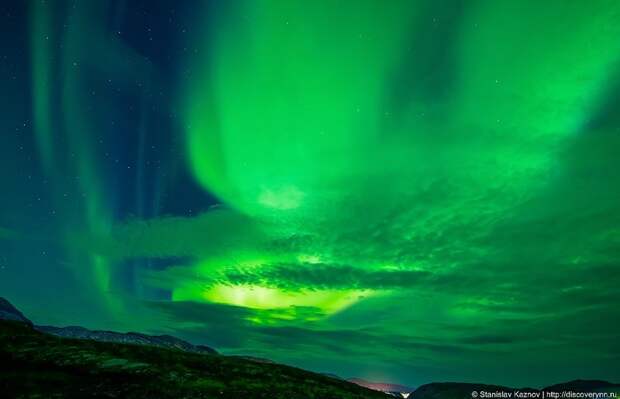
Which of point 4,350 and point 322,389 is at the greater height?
point 4,350

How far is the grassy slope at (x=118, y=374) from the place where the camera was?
34844 mm

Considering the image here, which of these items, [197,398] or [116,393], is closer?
[116,393]

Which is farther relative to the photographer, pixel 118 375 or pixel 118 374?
pixel 118 374

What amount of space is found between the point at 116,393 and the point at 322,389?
3382cm

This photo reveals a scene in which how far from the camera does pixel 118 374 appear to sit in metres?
42.3

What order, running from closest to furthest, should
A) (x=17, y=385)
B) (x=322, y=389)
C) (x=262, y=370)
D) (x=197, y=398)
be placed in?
(x=17, y=385)
(x=197, y=398)
(x=322, y=389)
(x=262, y=370)

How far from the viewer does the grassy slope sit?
34.8m

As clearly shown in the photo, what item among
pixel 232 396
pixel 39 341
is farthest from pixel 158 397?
pixel 39 341

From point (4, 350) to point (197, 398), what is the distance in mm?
28560

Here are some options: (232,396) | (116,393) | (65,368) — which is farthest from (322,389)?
(65,368)

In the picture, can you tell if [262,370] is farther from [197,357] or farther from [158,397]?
[158,397]

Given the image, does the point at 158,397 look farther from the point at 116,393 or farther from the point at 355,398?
the point at 355,398

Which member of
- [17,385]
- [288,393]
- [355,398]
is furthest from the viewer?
[355,398]

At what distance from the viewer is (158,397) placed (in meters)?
36.7
